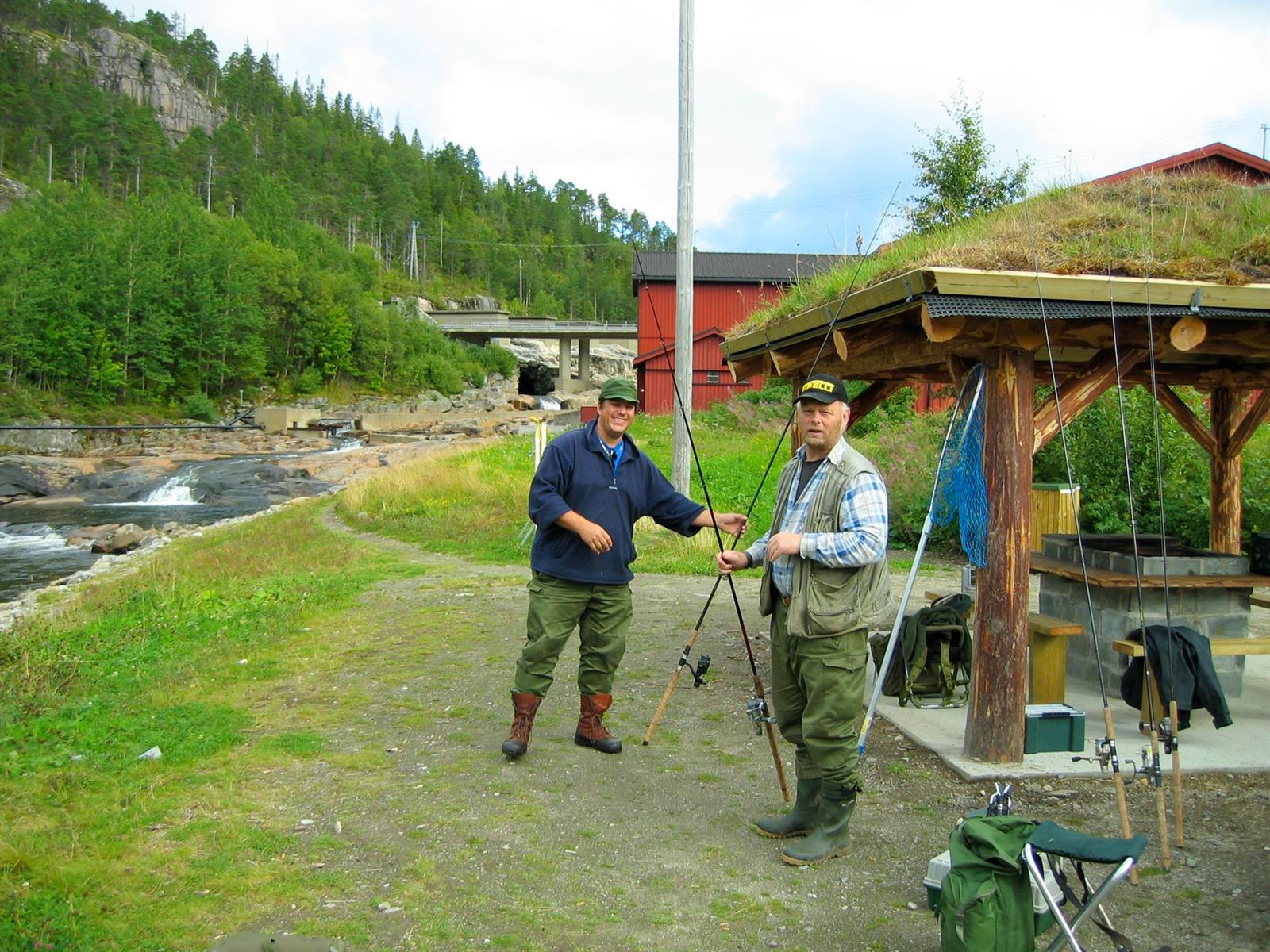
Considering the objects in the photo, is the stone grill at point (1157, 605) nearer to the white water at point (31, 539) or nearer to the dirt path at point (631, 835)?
the dirt path at point (631, 835)

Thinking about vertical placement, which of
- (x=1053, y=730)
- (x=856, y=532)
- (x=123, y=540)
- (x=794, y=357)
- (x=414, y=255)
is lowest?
(x=123, y=540)

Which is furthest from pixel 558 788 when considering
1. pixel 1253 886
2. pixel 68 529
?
pixel 68 529

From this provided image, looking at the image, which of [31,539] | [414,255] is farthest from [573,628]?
[414,255]

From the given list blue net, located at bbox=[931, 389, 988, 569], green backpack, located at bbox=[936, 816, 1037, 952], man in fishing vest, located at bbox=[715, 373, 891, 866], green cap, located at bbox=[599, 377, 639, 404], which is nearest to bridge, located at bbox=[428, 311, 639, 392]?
blue net, located at bbox=[931, 389, 988, 569]

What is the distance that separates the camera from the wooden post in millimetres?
5461

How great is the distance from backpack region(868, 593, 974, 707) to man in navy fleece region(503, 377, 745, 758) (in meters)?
1.90

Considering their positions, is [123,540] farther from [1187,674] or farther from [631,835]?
[1187,674]

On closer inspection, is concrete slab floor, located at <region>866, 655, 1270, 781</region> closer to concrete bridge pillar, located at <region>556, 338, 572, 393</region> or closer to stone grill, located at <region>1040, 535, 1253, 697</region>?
stone grill, located at <region>1040, 535, 1253, 697</region>

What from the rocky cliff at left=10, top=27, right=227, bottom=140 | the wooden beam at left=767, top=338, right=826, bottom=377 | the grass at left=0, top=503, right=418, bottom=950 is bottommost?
the grass at left=0, top=503, right=418, bottom=950

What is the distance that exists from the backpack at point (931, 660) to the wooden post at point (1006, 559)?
1094mm

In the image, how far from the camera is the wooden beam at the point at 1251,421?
8023 mm

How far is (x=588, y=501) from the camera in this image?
18.1 ft

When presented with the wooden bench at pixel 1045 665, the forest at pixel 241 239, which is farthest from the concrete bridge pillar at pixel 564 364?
the wooden bench at pixel 1045 665

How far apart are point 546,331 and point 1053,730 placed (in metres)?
79.2
